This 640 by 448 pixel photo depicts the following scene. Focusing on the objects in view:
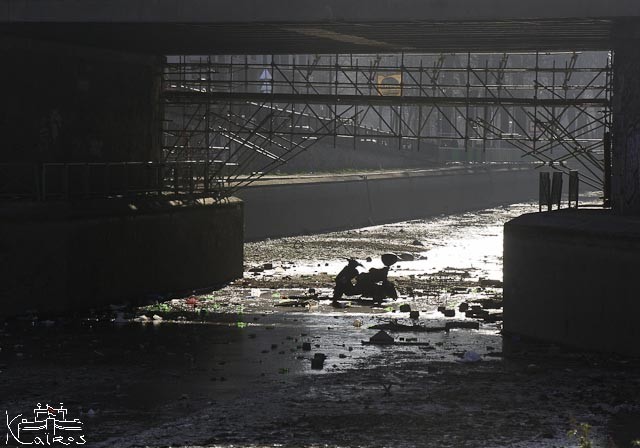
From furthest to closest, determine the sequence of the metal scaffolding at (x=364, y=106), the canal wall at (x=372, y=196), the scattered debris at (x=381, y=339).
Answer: the canal wall at (x=372, y=196)
the metal scaffolding at (x=364, y=106)
the scattered debris at (x=381, y=339)

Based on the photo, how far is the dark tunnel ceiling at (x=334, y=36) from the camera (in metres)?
27.1

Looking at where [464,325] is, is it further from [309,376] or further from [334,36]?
[334,36]

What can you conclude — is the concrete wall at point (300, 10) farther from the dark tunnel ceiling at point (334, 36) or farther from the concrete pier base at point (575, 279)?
the concrete pier base at point (575, 279)

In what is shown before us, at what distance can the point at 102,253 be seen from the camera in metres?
28.2

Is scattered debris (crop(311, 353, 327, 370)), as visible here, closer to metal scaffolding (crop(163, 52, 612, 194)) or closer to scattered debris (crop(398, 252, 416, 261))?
metal scaffolding (crop(163, 52, 612, 194))

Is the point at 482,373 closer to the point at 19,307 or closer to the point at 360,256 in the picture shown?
the point at 19,307

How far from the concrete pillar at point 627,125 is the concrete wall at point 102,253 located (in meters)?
10.9

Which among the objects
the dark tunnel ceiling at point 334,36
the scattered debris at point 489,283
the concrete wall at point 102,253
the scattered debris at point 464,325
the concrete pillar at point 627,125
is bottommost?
the scattered debris at point 464,325

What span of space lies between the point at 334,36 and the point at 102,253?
7.57 meters

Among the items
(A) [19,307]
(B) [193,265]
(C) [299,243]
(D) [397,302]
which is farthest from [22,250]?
(C) [299,243]

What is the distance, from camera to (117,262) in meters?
28.8

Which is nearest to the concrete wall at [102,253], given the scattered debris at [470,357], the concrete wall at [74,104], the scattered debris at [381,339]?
the concrete wall at [74,104]

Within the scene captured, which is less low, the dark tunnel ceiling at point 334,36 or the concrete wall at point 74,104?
the dark tunnel ceiling at point 334,36

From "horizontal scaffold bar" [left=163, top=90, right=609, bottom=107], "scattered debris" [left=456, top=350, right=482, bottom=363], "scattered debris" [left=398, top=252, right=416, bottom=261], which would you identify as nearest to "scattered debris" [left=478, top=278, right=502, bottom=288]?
"horizontal scaffold bar" [left=163, top=90, right=609, bottom=107]
